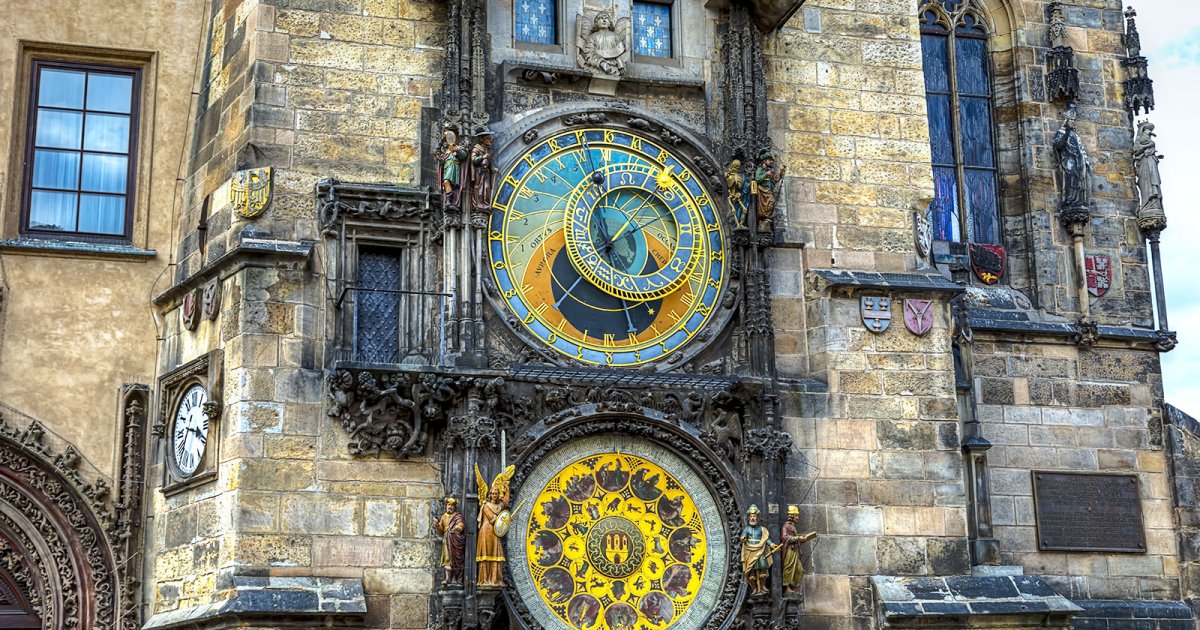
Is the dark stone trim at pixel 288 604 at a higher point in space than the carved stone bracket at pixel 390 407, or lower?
lower

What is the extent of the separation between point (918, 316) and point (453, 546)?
4946mm

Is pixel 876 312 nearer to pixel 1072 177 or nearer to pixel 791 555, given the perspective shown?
pixel 791 555

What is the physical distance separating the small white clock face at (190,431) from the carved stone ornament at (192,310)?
535mm

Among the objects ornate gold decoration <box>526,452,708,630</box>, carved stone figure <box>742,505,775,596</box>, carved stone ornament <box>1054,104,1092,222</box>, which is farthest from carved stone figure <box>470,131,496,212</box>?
carved stone ornament <box>1054,104,1092,222</box>

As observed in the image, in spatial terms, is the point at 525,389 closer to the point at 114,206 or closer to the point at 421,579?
the point at 421,579

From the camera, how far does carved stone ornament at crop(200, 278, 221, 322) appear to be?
13.8 metres

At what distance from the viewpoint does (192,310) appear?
14070 millimetres

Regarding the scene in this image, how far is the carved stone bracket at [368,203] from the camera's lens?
13703 millimetres

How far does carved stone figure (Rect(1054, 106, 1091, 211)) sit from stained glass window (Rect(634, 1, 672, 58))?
5093 mm

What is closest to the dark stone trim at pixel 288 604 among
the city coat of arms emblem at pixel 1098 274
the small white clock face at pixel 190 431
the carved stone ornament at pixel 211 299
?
the small white clock face at pixel 190 431

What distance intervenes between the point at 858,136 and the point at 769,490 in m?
3.64

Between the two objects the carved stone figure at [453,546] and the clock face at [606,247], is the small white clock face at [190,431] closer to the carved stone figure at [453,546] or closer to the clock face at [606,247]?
the carved stone figure at [453,546]

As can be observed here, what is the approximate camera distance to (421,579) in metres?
13.3

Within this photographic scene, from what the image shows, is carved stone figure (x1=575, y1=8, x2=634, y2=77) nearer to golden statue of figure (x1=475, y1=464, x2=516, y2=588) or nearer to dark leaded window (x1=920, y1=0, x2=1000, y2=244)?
golden statue of figure (x1=475, y1=464, x2=516, y2=588)
